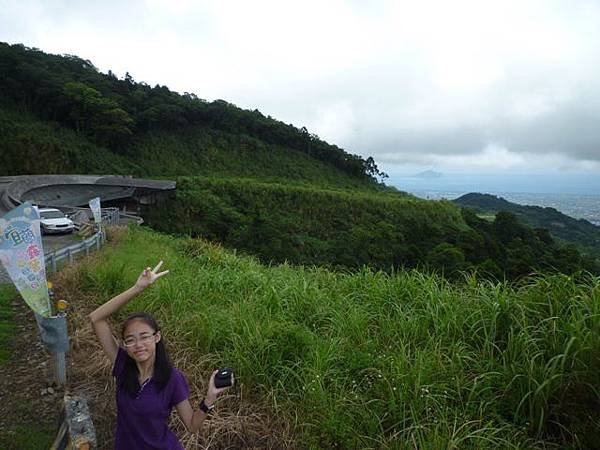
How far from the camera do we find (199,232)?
24.4 m

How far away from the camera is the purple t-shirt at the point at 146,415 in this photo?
192 cm

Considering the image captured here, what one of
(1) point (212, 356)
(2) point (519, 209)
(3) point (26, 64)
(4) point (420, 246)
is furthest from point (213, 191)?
(2) point (519, 209)

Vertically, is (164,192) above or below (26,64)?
below

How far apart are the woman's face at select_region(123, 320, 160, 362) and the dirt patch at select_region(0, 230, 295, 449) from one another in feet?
3.64

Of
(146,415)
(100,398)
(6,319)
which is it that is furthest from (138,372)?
(6,319)

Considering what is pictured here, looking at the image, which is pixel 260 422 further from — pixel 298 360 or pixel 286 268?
pixel 286 268

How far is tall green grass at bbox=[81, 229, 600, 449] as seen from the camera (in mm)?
2561

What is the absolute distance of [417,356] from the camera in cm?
310

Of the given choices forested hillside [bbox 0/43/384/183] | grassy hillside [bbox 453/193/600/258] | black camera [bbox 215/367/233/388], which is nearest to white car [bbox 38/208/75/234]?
black camera [bbox 215/367/233/388]

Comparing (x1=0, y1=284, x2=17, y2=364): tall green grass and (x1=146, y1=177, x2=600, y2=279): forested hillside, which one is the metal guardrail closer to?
(x1=0, y1=284, x2=17, y2=364): tall green grass

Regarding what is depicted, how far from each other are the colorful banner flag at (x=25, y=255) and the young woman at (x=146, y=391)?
187 cm

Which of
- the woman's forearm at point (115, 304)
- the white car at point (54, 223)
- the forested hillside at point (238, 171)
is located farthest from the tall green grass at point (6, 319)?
the forested hillside at point (238, 171)

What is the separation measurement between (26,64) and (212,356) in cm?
4379

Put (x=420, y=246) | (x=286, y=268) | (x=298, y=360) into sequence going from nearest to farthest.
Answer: (x=298, y=360), (x=286, y=268), (x=420, y=246)
